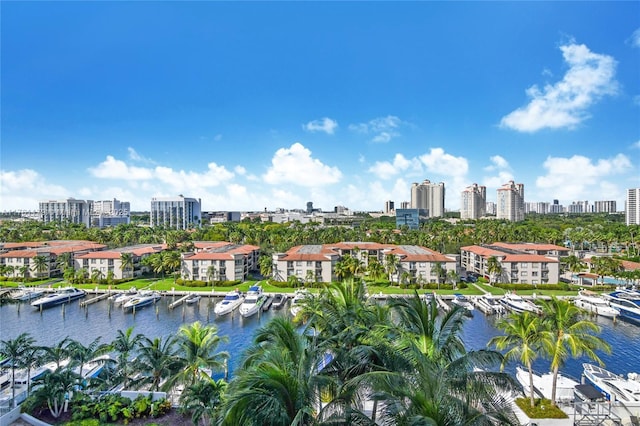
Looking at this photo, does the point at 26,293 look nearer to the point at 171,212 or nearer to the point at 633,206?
the point at 171,212

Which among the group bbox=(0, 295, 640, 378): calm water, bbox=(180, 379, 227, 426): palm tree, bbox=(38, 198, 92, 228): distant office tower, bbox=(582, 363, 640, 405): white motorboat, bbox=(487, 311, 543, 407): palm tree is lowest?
bbox=(0, 295, 640, 378): calm water

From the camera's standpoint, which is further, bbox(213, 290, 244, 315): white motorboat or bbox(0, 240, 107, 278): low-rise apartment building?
bbox(0, 240, 107, 278): low-rise apartment building

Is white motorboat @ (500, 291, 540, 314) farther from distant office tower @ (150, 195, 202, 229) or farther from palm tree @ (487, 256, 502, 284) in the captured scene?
distant office tower @ (150, 195, 202, 229)

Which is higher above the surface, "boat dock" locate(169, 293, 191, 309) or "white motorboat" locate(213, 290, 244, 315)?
"white motorboat" locate(213, 290, 244, 315)

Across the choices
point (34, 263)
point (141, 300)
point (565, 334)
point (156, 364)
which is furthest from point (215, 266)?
point (565, 334)

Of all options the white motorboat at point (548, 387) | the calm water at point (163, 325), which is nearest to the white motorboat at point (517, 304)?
the calm water at point (163, 325)

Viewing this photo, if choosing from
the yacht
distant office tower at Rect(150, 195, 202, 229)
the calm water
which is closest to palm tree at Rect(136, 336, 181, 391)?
the calm water

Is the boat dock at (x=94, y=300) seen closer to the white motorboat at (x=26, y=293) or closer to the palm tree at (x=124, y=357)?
the white motorboat at (x=26, y=293)

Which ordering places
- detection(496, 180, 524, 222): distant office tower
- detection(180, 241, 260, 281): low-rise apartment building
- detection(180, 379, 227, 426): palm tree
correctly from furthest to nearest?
detection(496, 180, 524, 222): distant office tower, detection(180, 241, 260, 281): low-rise apartment building, detection(180, 379, 227, 426): palm tree
